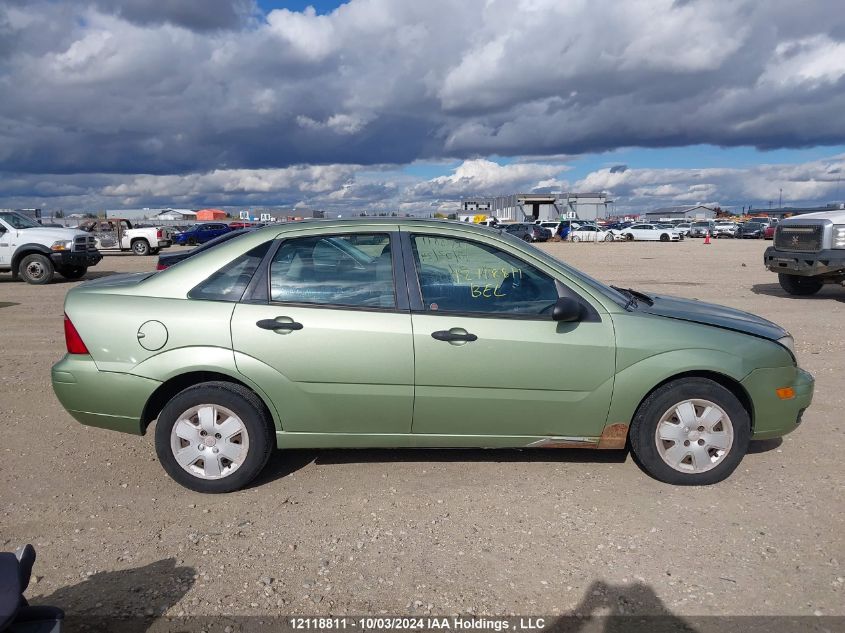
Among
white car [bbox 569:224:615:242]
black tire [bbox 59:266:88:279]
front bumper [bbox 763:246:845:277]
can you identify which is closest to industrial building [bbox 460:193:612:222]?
white car [bbox 569:224:615:242]

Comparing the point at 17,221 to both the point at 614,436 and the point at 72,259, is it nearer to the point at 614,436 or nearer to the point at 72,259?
the point at 72,259

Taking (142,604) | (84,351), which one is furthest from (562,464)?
(84,351)

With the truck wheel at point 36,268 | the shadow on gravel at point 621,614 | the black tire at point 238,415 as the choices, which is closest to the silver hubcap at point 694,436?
the shadow on gravel at point 621,614

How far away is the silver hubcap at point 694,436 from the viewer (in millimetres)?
3959

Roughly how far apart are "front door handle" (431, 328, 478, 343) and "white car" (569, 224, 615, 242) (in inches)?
1825

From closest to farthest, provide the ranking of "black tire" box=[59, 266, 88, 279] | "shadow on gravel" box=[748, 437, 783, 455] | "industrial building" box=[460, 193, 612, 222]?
"shadow on gravel" box=[748, 437, 783, 455] → "black tire" box=[59, 266, 88, 279] → "industrial building" box=[460, 193, 612, 222]

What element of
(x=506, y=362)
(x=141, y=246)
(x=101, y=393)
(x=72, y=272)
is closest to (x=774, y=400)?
(x=506, y=362)

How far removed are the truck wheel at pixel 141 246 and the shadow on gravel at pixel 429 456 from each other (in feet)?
93.1

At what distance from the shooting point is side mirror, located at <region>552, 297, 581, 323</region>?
3.83 m

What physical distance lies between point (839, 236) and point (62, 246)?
17.0 meters

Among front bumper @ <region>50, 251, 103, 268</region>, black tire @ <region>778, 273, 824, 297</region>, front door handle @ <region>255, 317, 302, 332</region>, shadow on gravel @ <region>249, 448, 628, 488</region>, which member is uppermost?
front door handle @ <region>255, 317, 302, 332</region>

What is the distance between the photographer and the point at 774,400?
406 cm

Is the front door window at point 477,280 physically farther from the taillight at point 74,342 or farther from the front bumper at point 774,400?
the taillight at point 74,342

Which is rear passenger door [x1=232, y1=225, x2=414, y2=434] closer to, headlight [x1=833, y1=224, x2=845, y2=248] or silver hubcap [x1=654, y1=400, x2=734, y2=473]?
silver hubcap [x1=654, y1=400, x2=734, y2=473]
